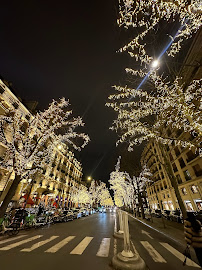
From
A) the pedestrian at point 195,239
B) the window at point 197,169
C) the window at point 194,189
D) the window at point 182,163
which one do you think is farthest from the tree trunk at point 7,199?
the window at point 182,163

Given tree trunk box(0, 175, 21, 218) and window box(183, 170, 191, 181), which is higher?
window box(183, 170, 191, 181)

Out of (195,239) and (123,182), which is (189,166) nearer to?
(123,182)

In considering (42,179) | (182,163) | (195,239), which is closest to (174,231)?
(195,239)

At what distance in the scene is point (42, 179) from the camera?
28984mm

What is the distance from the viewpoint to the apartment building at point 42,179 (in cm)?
1903

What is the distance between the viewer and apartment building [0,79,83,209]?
19031mm

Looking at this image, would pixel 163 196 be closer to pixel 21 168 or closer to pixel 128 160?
pixel 128 160

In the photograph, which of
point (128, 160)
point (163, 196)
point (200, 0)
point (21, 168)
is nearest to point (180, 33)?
point (200, 0)

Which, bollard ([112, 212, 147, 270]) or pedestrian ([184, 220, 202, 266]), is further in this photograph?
pedestrian ([184, 220, 202, 266])

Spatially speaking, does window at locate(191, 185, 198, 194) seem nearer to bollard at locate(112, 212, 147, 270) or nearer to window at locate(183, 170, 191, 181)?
window at locate(183, 170, 191, 181)

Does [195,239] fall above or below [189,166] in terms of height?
below

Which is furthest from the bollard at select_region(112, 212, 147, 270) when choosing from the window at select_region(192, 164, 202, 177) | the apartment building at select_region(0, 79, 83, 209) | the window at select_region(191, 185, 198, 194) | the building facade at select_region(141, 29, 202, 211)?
the window at select_region(191, 185, 198, 194)

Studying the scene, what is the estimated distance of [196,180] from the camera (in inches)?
914

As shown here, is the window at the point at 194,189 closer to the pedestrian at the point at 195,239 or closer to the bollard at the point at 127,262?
the pedestrian at the point at 195,239
